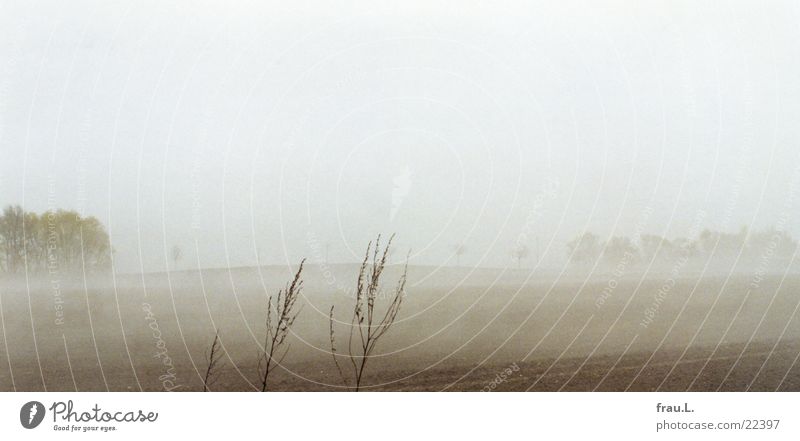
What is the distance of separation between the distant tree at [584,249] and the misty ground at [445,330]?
Answer: 3.2 inches

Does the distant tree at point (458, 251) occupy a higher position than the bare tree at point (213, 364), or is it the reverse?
the distant tree at point (458, 251)

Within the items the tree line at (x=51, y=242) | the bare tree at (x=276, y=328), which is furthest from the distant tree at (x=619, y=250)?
the tree line at (x=51, y=242)

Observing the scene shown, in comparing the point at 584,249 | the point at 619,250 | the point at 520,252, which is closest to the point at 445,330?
the point at 520,252

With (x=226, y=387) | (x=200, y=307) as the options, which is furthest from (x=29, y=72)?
(x=226, y=387)

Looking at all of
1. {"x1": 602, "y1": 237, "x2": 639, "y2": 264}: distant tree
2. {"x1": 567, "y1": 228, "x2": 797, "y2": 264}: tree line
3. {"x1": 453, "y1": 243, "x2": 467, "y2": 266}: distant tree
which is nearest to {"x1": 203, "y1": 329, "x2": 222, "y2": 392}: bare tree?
{"x1": 453, "y1": 243, "x2": 467, "y2": 266}: distant tree

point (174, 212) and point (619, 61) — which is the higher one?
point (619, 61)

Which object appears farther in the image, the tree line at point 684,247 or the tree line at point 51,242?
the tree line at point 684,247

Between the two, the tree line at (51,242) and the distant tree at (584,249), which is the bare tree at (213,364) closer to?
the tree line at (51,242)

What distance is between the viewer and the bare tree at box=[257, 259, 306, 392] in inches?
141

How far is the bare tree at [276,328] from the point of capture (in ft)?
11.8

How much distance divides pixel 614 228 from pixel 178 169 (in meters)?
2.22

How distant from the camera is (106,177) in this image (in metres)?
3.58

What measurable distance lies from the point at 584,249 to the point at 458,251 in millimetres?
642
